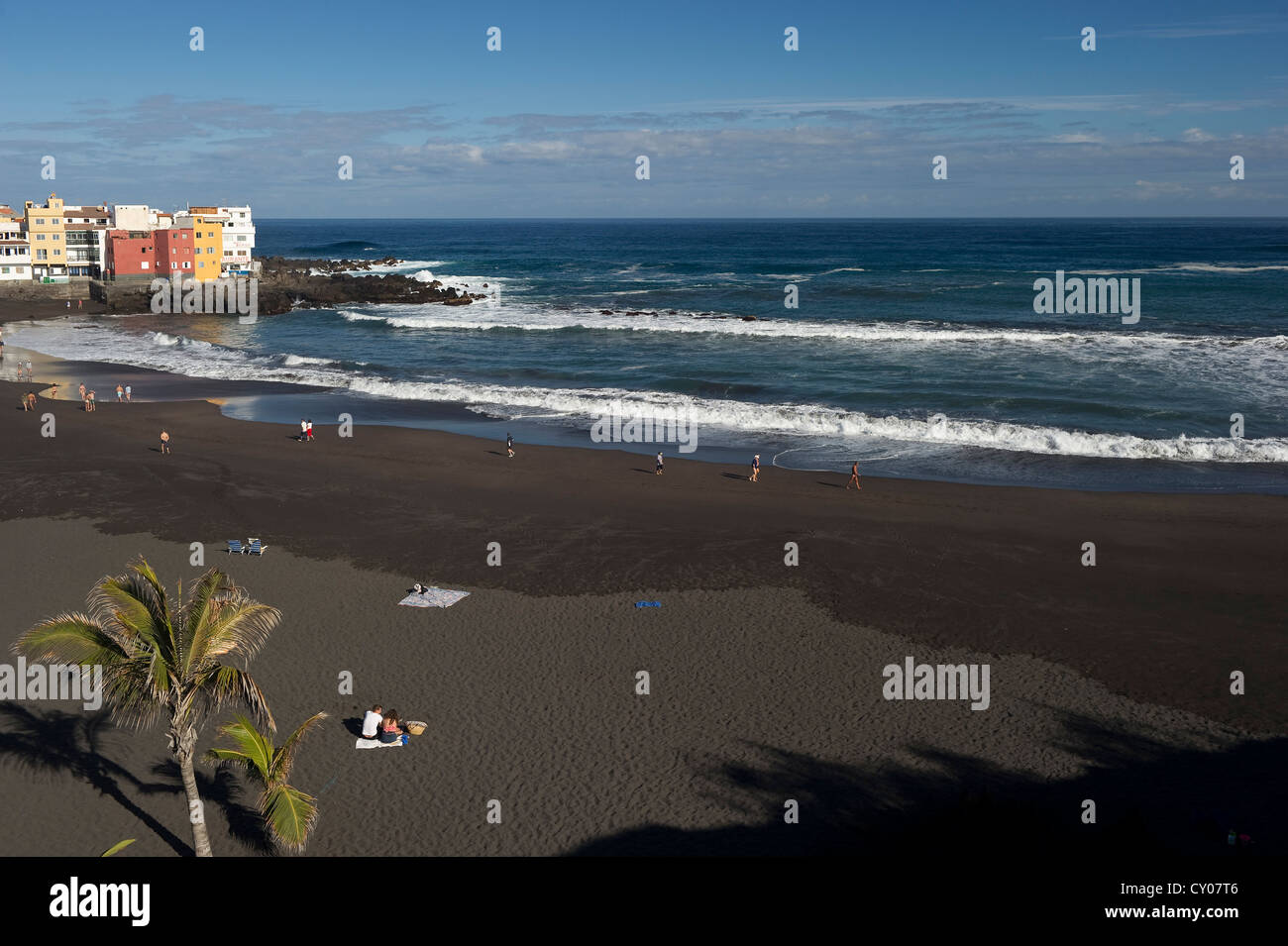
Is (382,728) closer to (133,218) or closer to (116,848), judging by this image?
(116,848)

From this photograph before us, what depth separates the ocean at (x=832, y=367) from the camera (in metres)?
30.7

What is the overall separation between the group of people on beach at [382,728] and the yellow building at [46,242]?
Result: 8780cm

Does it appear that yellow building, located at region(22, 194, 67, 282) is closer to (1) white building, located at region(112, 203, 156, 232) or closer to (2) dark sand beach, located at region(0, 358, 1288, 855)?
(1) white building, located at region(112, 203, 156, 232)

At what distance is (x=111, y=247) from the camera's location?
82.6 meters

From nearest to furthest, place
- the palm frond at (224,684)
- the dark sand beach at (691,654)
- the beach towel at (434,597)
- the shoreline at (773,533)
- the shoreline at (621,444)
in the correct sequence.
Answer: the palm frond at (224,684), the dark sand beach at (691,654), the shoreline at (773,533), the beach towel at (434,597), the shoreline at (621,444)

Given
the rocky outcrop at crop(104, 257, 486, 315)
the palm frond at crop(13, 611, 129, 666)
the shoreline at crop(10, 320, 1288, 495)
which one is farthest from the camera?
the rocky outcrop at crop(104, 257, 486, 315)

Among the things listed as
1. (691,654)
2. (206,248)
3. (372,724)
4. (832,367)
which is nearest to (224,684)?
(372,724)

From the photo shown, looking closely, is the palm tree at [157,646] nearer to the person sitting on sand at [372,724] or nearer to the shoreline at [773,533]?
the person sitting on sand at [372,724]

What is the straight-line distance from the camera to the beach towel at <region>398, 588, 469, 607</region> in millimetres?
18641

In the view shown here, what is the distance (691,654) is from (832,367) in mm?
29551

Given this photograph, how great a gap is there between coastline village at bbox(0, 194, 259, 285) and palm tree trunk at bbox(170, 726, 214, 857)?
273ft

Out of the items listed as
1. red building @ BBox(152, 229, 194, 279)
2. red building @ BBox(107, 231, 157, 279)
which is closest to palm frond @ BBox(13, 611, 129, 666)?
red building @ BBox(152, 229, 194, 279)

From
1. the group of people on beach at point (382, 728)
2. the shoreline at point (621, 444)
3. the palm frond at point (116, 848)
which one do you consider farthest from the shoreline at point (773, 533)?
the palm frond at point (116, 848)
